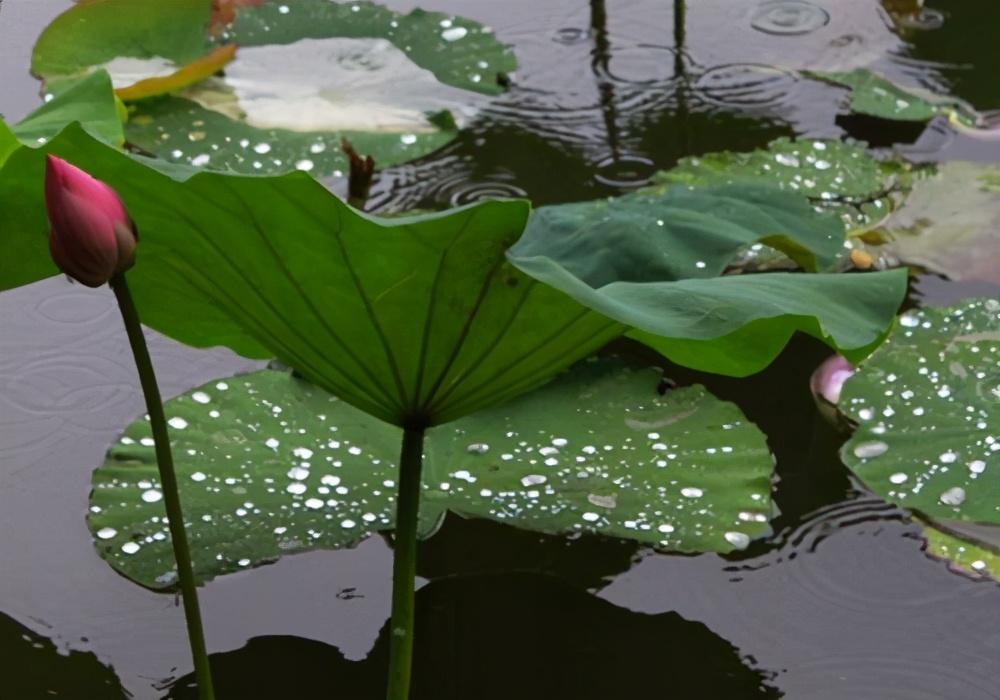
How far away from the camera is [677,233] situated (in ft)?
4.04

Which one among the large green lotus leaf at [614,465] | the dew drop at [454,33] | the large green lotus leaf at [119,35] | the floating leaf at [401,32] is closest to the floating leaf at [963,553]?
the large green lotus leaf at [614,465]

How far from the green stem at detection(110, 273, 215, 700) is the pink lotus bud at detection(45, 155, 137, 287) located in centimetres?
2

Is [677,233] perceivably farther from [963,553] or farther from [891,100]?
[891,100]

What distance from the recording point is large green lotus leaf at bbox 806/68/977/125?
1.81 m

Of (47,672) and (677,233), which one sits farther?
(677,233)

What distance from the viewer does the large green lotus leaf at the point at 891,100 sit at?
1.81 meters

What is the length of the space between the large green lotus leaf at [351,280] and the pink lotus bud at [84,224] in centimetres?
4

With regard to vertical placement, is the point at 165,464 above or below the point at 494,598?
above

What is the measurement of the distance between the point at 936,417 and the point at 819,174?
515mm

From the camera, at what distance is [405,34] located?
205 cm

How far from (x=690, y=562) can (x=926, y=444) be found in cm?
26

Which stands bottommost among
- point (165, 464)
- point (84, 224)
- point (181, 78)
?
point (181, 78)

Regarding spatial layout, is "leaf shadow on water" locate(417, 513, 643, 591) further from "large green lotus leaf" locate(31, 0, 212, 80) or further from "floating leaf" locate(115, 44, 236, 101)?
"large green lotus leaf" locate(31, 0, 212, 80)

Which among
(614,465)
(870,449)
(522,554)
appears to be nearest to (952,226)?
(870,449)
